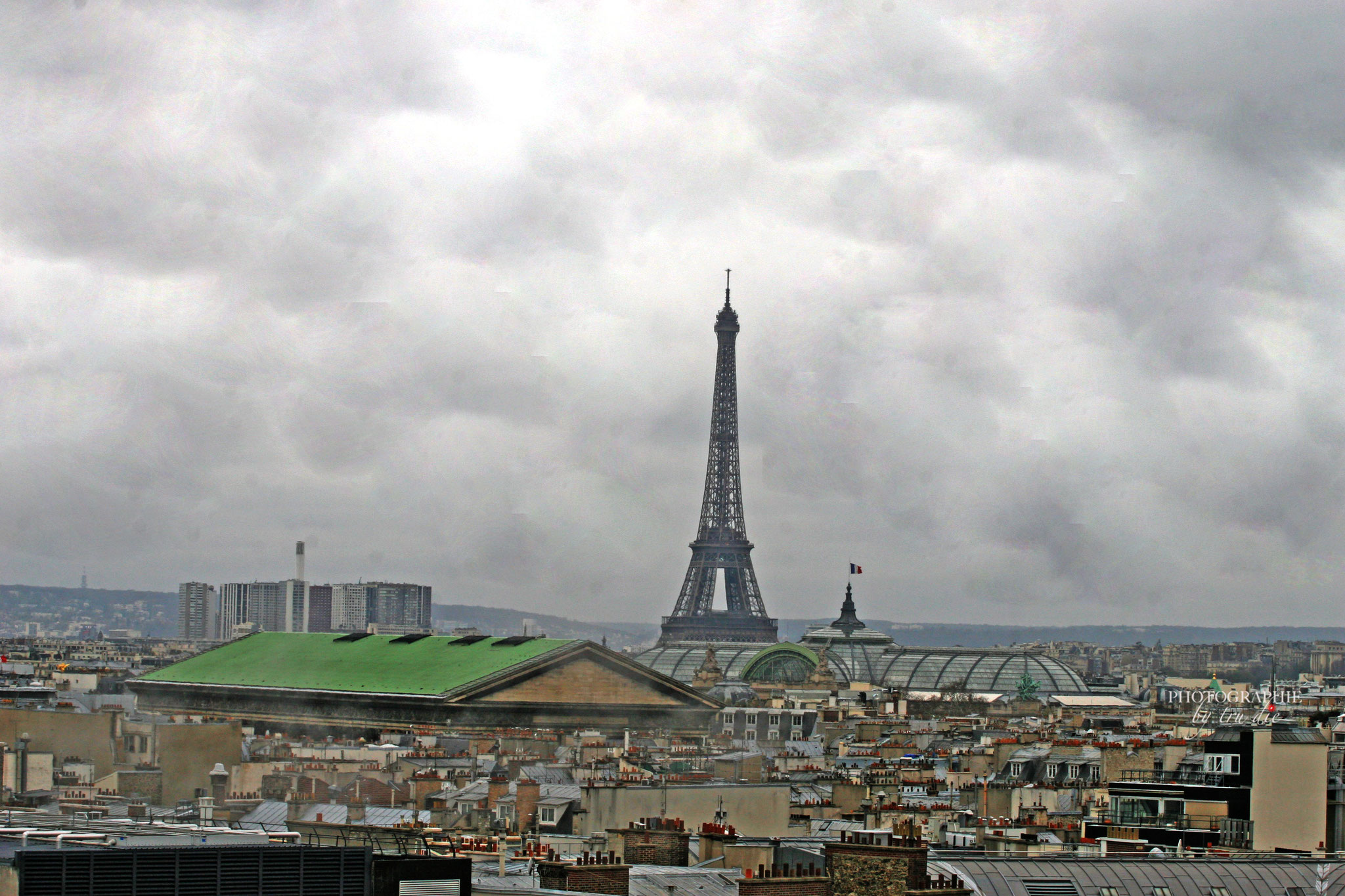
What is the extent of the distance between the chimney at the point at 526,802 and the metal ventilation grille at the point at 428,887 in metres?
23.8

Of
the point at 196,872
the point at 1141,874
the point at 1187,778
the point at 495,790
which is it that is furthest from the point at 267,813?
the point at 196,872

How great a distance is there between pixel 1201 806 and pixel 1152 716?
3362 inches

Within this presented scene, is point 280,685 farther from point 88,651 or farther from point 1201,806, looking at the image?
point 88,651

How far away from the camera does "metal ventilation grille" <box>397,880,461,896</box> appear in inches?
782

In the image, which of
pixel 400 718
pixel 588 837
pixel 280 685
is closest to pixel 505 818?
pixel 588 837

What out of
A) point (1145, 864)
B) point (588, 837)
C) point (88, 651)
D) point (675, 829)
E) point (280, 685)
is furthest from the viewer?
point (88, 651)

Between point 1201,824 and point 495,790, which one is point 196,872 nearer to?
point 1201,824

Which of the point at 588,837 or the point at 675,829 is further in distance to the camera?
Result: the point at 588,837

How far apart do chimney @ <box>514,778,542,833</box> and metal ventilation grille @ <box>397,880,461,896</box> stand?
2377cm

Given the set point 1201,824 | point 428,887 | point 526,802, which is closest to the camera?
point 428,887

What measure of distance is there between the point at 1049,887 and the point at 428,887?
30.7 ft

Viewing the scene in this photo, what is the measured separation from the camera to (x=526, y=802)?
158 ft

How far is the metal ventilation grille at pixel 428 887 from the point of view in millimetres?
19875

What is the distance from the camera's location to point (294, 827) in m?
34.9
